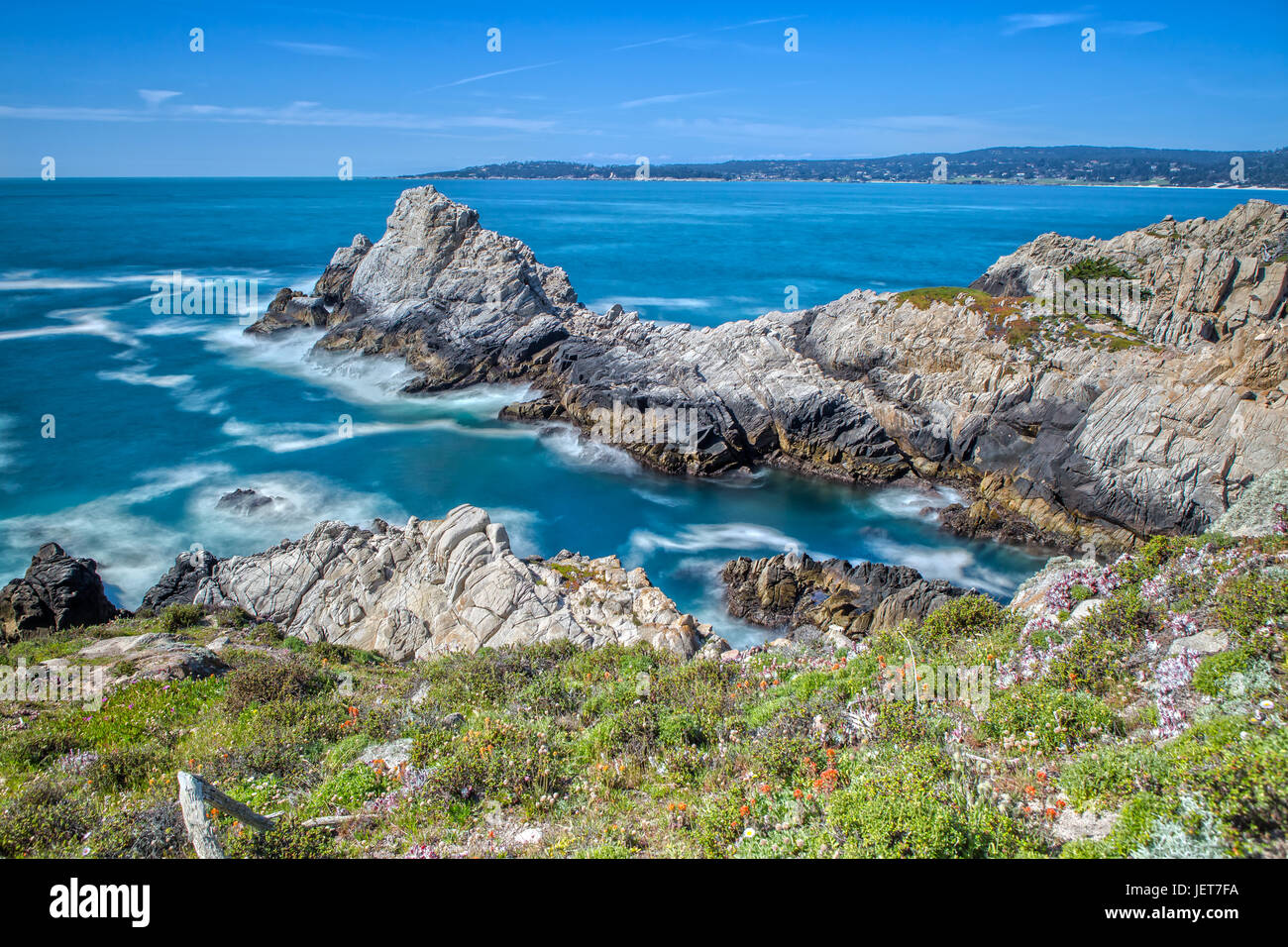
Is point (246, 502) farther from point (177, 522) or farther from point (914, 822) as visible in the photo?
point (914, 822)

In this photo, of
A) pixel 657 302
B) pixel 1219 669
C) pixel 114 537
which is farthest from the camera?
pixel 657 302

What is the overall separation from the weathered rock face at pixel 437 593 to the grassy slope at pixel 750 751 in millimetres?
5609

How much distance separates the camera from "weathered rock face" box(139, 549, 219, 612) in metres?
22.4

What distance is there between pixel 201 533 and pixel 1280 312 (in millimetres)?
55471

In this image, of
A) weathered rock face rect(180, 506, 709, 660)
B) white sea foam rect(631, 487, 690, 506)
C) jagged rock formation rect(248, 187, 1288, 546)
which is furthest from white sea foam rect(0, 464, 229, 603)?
white sea foam rect(631, 487, 690, 506)

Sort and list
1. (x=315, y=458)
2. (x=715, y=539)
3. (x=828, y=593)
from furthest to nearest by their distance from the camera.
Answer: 1. (x=315, y=458)
2. (x=715, y=539)
3. (x=828, y=593)

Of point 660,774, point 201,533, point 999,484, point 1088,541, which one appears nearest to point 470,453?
point 201,533

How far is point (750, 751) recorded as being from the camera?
29.7ft

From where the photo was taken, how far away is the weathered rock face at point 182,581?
2236 centimetres

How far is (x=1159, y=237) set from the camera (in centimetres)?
4666

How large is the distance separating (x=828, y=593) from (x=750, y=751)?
17280 mm

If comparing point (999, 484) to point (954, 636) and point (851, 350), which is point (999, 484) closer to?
point (851, 350)

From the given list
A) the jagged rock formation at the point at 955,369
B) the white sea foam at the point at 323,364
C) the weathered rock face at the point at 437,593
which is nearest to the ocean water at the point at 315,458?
the white sea foam at the point at 323,364

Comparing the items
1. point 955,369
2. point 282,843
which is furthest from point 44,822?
point 955,369
